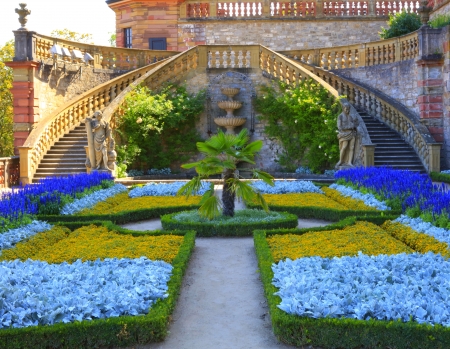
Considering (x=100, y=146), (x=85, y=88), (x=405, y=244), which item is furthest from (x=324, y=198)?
Result: (x=85, y=88)

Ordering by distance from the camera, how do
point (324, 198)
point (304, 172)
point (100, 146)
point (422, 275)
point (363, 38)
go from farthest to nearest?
point (363, 38) → point (304, 172) → point (100, 146) → point (324, 198) → point (422, 275)

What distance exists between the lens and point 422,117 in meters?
20.6

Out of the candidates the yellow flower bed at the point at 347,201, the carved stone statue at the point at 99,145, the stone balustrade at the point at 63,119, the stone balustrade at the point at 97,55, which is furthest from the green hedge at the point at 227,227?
the stone balustrade at the point at 97,55

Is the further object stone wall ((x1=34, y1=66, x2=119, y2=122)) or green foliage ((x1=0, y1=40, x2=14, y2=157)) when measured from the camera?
green foliage ((x1=0, y1=40, x2=14, y2=157))

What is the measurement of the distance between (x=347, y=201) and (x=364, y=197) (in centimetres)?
38

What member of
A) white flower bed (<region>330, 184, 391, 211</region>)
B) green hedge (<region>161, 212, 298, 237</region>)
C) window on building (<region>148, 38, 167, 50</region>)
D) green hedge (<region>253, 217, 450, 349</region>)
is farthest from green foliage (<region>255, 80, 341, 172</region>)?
green hedge (<region>253, 217, 450, 349</region>)

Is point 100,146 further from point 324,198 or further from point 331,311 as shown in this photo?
point 331,311

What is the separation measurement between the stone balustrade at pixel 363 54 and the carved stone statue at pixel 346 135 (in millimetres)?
4509

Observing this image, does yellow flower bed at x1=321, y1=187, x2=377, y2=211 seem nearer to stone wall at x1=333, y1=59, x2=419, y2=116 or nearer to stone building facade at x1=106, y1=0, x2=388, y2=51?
stone wall at x1=333, y1=59, x2=419, y2=116

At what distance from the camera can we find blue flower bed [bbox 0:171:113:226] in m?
9.45

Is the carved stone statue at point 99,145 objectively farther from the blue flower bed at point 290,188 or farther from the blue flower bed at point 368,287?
the blue flower bed at point 368,287

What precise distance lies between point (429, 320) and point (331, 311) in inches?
31.3

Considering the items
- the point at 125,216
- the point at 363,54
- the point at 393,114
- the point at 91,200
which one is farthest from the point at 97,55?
the point at 125,216

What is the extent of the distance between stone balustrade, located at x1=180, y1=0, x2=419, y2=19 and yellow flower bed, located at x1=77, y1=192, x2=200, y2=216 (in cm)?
1719
